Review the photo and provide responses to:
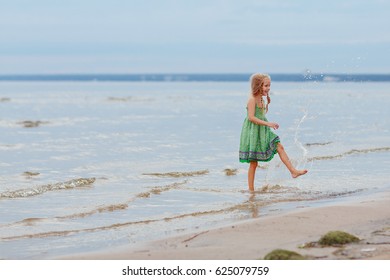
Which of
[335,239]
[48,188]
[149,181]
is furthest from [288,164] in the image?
[335,239]

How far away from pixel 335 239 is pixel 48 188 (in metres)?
6.53

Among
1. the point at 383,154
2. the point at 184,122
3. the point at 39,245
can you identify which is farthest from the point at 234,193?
the point at 184,122

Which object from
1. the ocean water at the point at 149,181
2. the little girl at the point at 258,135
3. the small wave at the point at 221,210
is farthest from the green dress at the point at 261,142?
the small wave at the point at 221,210

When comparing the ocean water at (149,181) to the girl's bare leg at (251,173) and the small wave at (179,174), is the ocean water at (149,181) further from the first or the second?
the girl's bare leg at (251,173)

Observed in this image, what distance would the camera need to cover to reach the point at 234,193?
1198cm

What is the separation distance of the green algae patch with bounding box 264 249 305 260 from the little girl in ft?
15.9

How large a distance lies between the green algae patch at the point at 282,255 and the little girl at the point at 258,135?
4.86 metres

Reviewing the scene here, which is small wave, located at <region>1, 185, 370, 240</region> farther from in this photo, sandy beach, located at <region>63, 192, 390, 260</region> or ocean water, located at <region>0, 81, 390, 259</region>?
sandy beach, located at <region>63, 192, 390, 260</region>

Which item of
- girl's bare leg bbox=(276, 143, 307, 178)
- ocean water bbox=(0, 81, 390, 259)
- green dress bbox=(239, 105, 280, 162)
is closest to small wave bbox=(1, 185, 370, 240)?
ocean water bbox=(0, 81, 390, 259)

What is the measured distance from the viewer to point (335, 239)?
7496 mm

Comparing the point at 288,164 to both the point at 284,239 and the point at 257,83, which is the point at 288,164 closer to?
the point at 257,83

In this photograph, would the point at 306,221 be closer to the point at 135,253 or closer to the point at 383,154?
the point at 135,253

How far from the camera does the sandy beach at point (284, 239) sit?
7.13 m
